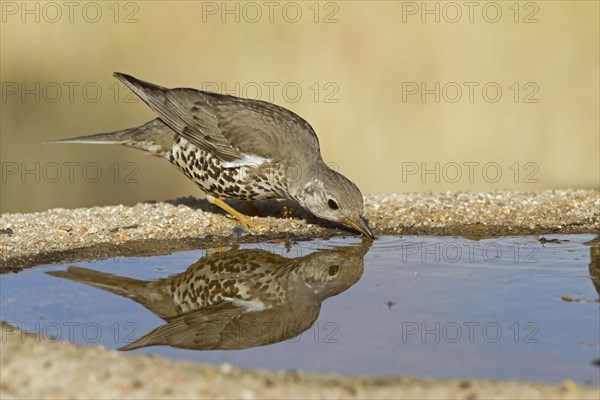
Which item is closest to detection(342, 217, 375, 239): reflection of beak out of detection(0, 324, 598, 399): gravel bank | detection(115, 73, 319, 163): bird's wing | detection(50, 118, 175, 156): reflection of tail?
detection(115, 73, 319, 163): bird's wing

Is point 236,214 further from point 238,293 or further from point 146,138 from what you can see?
point 238,293

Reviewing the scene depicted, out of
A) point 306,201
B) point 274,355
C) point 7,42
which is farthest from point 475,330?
point 7,42

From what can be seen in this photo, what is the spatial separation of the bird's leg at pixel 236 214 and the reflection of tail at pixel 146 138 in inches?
25.0

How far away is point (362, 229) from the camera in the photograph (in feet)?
24.9

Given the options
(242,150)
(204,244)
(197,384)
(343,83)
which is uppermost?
(343,83)

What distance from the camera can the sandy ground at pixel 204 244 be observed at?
4.44 m

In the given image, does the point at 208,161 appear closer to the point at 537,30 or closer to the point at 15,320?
the point at 15,320

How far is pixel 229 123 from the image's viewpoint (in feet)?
28.1

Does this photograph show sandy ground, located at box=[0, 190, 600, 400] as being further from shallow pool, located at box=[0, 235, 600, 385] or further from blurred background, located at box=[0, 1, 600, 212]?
blurred background, located at box=[0, 1, 600, 212]

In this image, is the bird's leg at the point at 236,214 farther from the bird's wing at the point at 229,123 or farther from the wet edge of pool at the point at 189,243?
the bird's wing at the point at 229,123

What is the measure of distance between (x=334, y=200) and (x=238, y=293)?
183 cm

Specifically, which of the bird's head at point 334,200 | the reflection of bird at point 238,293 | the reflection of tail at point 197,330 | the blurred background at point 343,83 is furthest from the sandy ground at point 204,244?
the blurred background at point 343,83

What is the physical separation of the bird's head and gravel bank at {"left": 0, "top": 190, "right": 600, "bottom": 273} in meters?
0.19

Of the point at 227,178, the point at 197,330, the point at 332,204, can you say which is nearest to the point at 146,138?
the point at 227,178
